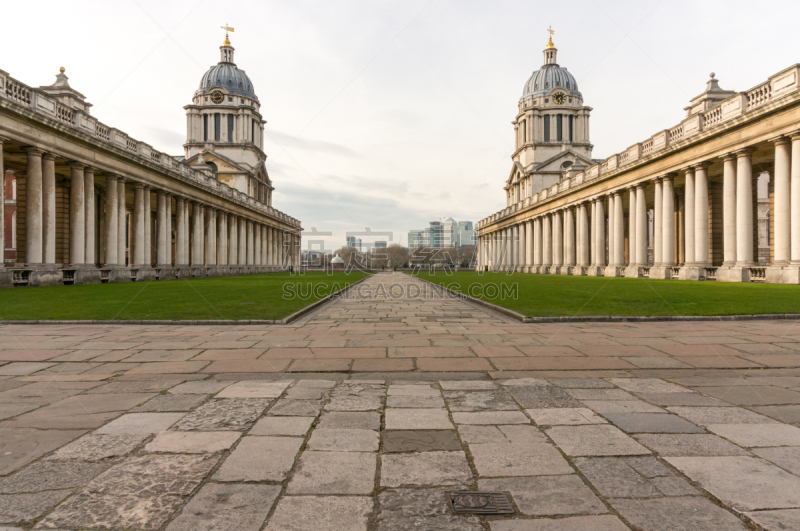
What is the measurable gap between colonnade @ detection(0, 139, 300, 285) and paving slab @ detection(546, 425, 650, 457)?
996 inches

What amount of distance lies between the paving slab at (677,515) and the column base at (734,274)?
2666cm

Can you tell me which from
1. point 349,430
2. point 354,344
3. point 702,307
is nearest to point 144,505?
point 349,430

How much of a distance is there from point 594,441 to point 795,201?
25573 mm

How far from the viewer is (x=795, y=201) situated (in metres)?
21.5

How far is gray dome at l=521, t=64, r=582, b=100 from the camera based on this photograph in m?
77.6

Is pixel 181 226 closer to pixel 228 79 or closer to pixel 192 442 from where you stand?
pixel 192 442

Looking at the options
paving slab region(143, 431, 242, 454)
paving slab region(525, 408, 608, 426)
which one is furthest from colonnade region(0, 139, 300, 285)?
paving slab region(525, 408, 608, 426)

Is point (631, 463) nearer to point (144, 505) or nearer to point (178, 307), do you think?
point (144, 505)

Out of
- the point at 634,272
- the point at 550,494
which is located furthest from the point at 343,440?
the point at 634,272

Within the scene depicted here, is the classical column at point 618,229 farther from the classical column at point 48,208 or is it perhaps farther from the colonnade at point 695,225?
the classical column at point 48,208

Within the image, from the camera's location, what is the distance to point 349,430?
3.54m

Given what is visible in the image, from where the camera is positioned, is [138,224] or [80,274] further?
[138,224]

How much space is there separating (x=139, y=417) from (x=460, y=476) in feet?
9.28

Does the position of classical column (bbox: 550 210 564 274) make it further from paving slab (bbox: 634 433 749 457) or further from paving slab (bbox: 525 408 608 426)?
paving slab (bbox: 634 433 749 457)
